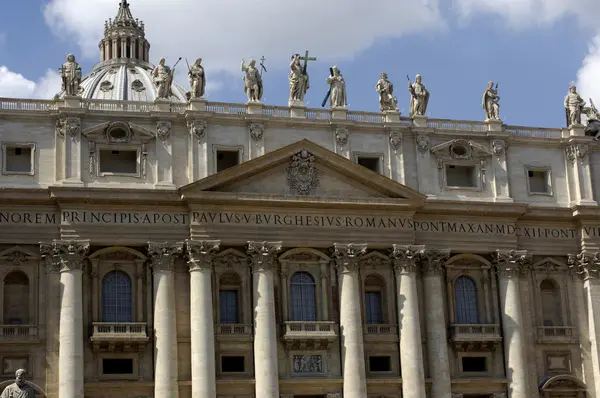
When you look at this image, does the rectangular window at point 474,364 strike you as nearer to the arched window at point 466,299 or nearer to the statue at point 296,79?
the arched window at point 466,299

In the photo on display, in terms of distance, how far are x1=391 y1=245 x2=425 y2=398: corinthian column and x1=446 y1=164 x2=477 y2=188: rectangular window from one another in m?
4.64

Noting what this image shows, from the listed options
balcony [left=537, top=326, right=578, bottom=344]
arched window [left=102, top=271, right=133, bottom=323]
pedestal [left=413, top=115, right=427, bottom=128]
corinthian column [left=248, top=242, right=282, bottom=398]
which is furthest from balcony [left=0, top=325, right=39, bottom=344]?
balcony [left=537, top=326, right=578, bottom=344]

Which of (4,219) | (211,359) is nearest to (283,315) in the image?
(211,359)

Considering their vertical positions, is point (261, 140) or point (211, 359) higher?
point (261, 140)

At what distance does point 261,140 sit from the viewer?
181ft

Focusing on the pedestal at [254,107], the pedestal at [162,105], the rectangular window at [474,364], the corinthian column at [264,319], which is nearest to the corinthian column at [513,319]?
the rectangular window at [474,364]

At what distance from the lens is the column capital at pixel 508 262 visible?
2234 inches

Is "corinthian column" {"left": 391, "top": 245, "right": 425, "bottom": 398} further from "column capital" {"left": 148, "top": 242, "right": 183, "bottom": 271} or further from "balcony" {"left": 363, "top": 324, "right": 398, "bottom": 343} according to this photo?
"column capital" {"left": 148, "top": 242, "right": 183, "bottom": 271}

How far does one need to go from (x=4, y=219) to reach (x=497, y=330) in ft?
75.1

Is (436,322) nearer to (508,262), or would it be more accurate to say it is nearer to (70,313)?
(508,262)

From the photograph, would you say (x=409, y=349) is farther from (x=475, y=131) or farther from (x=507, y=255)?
(x=475, y=131)

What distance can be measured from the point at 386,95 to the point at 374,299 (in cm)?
980

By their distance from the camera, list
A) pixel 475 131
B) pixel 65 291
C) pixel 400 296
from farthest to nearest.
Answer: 1. pixel 475 131
2. pixel 400 296
3. pixel 65 291

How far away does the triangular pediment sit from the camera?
177 ft
